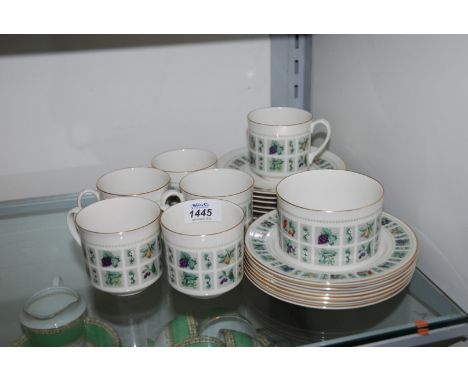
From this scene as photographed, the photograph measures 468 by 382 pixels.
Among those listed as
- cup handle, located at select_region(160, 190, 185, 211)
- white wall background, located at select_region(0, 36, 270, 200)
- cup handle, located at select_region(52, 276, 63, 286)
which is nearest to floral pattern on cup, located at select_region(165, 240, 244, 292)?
cup handle, located at select_region(160, 190, 185, 211)

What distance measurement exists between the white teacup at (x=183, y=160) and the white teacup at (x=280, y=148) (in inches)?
3.2

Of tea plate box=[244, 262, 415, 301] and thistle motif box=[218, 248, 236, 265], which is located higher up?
thistle motif box=[218, 248, 236, 265]

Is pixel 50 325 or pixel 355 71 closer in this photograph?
pixel 50 325

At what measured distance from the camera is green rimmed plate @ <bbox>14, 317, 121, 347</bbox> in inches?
31.4

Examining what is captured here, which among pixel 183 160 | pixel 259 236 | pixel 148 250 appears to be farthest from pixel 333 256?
pixel 183 160

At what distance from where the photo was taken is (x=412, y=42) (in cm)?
83

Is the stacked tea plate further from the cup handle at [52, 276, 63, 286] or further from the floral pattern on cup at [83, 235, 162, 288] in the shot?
the cup handle at [52, 276, 63, 286]

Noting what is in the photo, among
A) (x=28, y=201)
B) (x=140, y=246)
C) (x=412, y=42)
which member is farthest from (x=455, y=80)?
(x=28, y=201)

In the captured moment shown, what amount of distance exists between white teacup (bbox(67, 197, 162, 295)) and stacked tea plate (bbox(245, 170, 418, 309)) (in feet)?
0.45

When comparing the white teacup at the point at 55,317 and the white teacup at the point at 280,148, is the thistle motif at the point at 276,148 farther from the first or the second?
the white teacup at the point at 55,317

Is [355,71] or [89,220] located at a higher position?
[355,71]

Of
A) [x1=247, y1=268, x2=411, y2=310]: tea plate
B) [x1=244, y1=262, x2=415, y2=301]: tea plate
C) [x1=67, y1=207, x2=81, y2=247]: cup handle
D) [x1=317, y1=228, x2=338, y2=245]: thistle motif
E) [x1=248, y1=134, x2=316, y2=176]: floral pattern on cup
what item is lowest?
[x1=247, y1=268, x2=411, y2=310]: tea plate

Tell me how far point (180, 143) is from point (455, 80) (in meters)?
0.57
